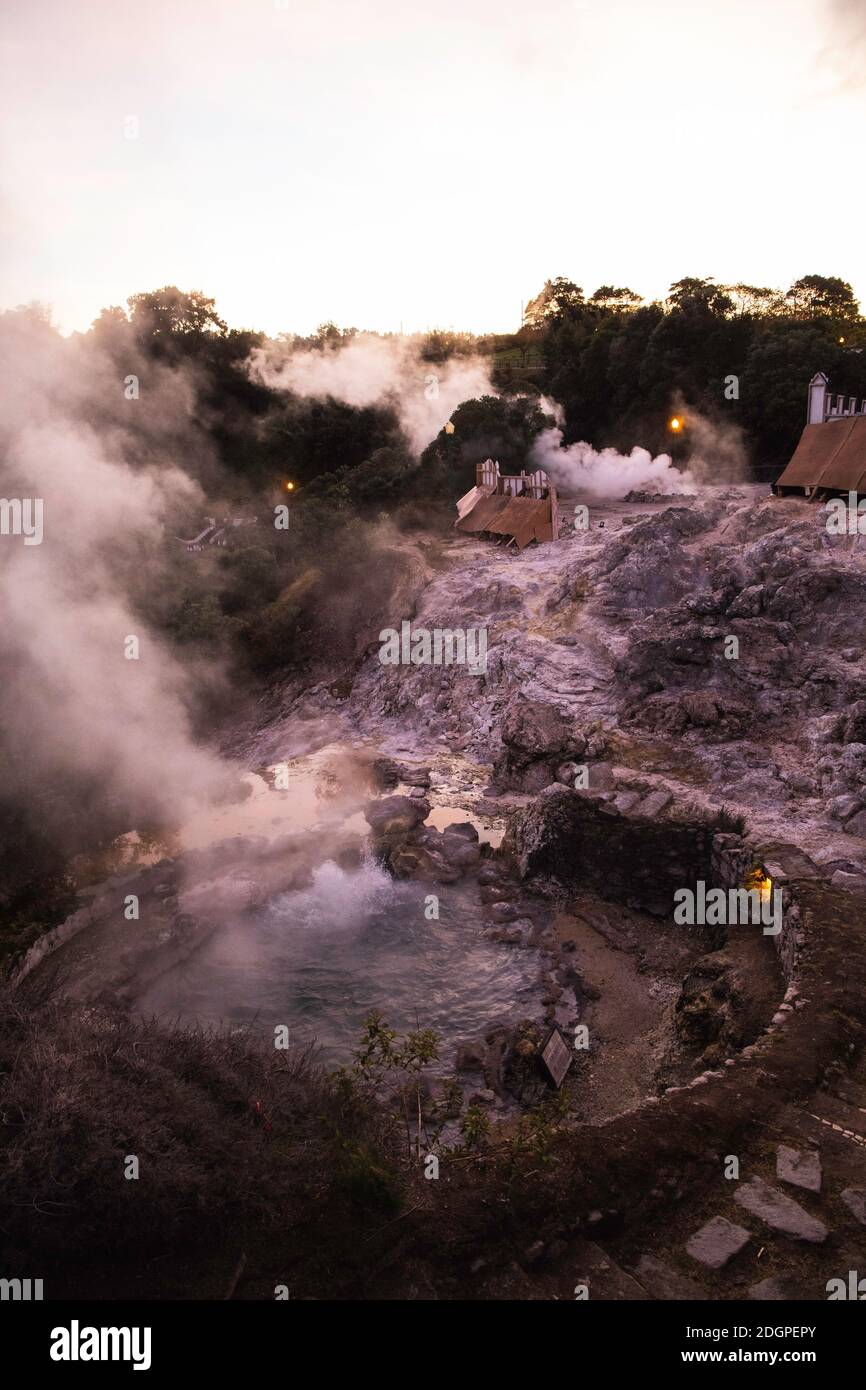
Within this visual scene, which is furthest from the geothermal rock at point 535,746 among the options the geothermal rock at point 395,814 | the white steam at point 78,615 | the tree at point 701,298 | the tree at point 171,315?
the tree at point 171,315

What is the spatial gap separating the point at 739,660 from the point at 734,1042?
7876 mm

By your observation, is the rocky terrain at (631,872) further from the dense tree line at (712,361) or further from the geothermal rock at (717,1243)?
the dense tree line at (712,361)

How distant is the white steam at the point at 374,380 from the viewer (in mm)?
31062

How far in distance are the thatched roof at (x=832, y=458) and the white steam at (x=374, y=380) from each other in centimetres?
1335

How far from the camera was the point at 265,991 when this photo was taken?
29.8ft

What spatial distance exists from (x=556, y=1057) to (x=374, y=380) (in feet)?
95.1

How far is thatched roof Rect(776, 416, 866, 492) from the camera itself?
715 inches

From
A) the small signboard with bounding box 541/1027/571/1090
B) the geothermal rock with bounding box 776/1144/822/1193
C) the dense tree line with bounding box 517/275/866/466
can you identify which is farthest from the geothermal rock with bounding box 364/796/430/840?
the dense tree line with bounding box 517/275/866/466

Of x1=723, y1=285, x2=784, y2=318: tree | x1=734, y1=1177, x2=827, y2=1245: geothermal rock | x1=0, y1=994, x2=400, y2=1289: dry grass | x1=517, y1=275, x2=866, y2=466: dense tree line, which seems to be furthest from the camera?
x1=723, y1=285, x2=784, y2=318: tree

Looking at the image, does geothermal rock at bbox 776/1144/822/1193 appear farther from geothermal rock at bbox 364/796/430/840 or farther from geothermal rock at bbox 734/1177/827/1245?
geothermal rock at bbox 364/796/430/840

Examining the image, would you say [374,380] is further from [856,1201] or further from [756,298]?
[856,1201]

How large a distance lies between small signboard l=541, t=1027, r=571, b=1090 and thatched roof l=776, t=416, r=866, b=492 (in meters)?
14.9

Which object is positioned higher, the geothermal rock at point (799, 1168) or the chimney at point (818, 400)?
the chimney at point (818, 400)

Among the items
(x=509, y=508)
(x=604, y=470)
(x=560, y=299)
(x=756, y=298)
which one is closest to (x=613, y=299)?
(x=560, y=299)
